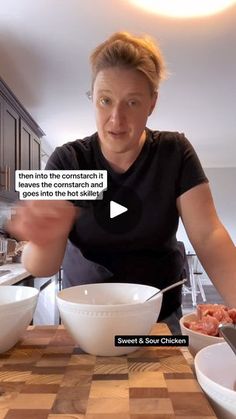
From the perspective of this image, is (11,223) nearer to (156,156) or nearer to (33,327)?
(33,327)

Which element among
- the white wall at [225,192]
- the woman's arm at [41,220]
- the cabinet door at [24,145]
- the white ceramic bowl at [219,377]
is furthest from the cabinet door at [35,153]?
the white wall at [225,192]

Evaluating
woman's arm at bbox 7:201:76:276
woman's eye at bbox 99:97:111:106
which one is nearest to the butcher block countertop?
woman's arm at bbox 7:201:76:276

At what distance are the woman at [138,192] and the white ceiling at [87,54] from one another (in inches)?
49.5

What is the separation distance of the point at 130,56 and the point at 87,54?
1.77 meters

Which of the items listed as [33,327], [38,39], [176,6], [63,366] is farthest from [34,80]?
[63,366]

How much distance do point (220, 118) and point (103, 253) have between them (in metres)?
3.38

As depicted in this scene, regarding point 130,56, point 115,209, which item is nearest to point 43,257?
point 115,209

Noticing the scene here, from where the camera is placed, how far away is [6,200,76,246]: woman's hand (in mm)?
506

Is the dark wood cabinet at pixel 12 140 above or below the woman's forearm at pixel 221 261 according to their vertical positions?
above

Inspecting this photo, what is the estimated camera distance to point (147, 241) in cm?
91

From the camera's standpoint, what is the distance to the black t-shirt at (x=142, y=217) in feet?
2.96
